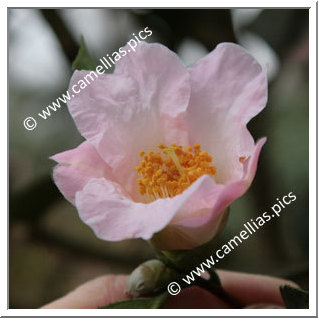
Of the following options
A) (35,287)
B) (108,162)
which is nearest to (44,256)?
(35,287)

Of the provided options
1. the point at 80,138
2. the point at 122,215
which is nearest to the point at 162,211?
the point at 122,215

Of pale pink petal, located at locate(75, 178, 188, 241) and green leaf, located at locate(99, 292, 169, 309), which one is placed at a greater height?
pale pink petal, located at locate(75, 178, 188, 241)

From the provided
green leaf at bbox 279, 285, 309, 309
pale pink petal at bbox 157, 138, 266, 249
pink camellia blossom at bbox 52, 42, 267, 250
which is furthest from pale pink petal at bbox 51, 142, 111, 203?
green leaf at bbox 279, 285, 309, 309

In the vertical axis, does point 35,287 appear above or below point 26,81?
below

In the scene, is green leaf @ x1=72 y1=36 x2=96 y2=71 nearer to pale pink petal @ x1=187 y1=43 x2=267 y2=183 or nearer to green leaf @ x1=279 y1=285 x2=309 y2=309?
pale pink petal @ x1=187 y1=43 x2=267 y2=183

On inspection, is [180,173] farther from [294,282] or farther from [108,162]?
[294,282]

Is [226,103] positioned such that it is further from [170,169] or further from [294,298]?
[294,298]
